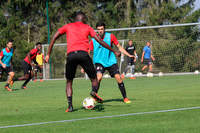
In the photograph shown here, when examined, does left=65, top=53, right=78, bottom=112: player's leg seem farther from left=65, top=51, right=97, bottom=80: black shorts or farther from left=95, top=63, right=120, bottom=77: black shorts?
left=95, top=63, right=120, bottom=77: black shorts

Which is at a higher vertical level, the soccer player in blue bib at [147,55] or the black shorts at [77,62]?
the soccer player in blue bib at [147,55]

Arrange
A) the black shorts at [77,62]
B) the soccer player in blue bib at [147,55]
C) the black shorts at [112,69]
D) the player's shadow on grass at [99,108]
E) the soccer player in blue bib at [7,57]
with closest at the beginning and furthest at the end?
the black shorts at [77,62] < the player's shadow on grass at [99,108] < the black shorts at [112,69] < the soccer player in blue bib at [7,57] < the soccer player in blue bib at [147,55]

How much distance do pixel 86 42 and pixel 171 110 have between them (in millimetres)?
2258

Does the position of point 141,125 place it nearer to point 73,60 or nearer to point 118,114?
point 118,114

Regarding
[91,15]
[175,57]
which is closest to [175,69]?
[175,57]

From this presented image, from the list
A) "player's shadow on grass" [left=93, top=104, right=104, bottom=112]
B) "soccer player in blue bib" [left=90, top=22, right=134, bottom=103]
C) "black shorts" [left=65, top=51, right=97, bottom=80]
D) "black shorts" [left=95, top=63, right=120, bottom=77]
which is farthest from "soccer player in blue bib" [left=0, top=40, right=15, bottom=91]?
"black shorts" [left=65, top=51, right=97, bottom=80]

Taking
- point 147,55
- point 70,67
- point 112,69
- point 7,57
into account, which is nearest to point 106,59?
point 112,69

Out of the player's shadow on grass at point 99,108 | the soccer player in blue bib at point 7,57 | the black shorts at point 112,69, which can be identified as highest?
the soccer player in blue bib at point 7,57

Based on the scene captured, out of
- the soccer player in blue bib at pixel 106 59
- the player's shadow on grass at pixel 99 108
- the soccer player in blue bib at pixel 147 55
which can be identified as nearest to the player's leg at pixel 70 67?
the player's shadow on grass at pixel 99 108

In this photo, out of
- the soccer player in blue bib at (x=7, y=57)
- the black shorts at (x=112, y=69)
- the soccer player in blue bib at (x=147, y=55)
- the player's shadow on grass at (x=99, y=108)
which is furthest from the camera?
the soccer player in blue bib at (x=147, y=55)

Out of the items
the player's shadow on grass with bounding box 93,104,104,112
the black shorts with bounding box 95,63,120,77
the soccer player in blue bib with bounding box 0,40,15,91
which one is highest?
the soccer player in blue bib with bounding box 0,40,15,91

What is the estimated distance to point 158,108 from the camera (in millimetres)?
9055

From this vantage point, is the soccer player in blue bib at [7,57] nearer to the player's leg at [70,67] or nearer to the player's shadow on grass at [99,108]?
the player's shadow on grass at [99,108]

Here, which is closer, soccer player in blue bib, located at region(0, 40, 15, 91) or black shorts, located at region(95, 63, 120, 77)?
black shorts, located at region(95, 63, 120, 77)
